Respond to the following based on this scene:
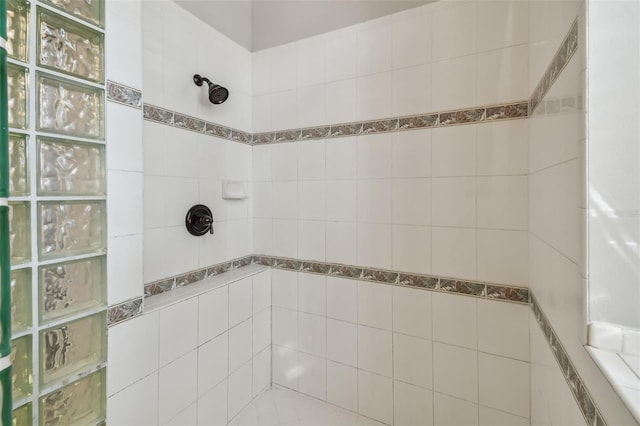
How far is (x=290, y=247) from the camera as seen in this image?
1.86 metres

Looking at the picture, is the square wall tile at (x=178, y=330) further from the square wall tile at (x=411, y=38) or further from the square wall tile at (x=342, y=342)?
the square wall tile at (x=411, y=38)

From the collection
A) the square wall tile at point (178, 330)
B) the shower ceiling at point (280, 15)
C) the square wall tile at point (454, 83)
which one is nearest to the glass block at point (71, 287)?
the square wall tile at point (178, 330)

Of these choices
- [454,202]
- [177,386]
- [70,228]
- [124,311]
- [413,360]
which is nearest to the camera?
[70,228]

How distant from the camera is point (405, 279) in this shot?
1531mm

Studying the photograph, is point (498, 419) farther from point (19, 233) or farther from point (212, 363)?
point (19, 233)

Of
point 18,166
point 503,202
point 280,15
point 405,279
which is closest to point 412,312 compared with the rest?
point 405,279

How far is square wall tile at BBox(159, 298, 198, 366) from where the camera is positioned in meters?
1.25

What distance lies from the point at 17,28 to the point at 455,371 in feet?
6.85

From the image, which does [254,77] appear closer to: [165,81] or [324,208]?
[165,81]

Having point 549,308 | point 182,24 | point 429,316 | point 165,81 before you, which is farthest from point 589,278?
point 182,24

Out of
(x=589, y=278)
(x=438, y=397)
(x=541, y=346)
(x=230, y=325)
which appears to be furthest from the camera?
(x=230, y=325)

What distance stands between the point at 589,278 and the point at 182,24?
6.36 ft

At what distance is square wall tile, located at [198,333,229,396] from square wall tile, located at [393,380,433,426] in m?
0.93

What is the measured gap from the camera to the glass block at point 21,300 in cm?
81
